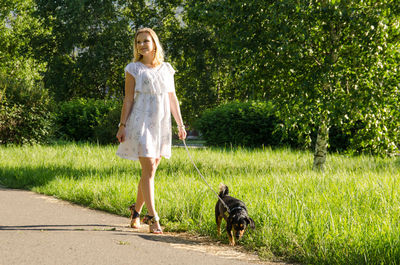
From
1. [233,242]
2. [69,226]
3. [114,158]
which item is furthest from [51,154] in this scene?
[233,242]

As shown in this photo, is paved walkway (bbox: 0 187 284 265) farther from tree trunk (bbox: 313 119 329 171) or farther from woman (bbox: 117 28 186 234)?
tree trunk (bbox: 313 119 329 171)

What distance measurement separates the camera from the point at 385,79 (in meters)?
7.90

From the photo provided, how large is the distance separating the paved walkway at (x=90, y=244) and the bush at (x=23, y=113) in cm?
898

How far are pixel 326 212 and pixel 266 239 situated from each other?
811mm

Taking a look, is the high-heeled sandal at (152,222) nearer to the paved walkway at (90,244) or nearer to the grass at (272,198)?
the paved walkway at (90,244)

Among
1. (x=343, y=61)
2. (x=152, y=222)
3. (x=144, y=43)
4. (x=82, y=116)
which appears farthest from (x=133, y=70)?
(x=82, y=116)

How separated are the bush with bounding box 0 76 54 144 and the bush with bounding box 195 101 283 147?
18.5 feet

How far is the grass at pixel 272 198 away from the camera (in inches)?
153

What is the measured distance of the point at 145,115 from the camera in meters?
4.62

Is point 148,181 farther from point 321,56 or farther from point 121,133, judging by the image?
point 321,56

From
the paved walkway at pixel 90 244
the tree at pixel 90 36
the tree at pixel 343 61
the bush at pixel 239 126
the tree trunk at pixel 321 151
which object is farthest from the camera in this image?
the tree at pixel 90 36

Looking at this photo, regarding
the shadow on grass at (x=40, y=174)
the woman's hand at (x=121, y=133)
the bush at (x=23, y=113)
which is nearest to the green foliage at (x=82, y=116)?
the bush at (x=23, y=113)

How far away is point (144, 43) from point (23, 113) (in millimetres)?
10940

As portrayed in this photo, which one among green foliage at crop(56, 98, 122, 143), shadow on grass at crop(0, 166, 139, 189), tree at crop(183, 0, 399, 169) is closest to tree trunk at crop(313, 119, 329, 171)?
tree at crop(183, 0, 399, 169)
